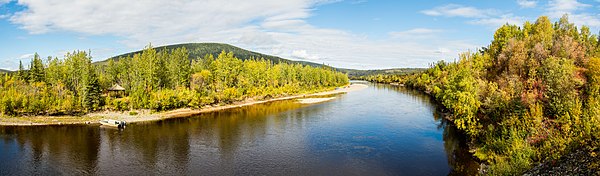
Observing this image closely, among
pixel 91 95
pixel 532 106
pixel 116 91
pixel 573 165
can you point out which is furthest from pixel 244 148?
pixel 116 91

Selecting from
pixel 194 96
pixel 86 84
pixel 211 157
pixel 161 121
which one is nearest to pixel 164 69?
pixel 194 96

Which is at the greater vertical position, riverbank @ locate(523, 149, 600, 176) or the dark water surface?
riverbank @ locate(523, 149, 600, 176)

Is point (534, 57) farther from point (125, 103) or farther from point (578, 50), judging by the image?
point (125, 103)

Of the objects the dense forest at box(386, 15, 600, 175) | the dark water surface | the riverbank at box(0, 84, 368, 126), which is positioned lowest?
the dark water surface

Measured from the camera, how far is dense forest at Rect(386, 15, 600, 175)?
85.0ft

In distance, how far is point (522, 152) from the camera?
27203mm

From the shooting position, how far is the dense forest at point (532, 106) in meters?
25.9

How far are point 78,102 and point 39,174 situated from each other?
36.2 metres

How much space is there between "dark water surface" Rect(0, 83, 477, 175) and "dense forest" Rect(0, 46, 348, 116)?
Result: 9123mm

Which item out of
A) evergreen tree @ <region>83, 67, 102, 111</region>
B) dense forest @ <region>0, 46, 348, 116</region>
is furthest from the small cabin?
evergreen tree @ <region>83, 67, 102, 111</region>

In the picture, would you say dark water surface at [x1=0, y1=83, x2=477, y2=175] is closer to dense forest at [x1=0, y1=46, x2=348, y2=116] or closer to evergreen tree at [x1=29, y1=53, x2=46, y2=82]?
dense forest at [x1=0, y1=46, x2=348, y2=116]

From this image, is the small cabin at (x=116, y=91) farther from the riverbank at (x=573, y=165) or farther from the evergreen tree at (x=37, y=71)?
the riverbank at (x=573, y=165)

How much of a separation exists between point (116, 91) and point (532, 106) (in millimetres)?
86630

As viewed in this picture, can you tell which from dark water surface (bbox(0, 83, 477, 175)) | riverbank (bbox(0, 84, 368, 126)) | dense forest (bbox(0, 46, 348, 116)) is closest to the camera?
dark water surface (bbox(0, 83, 477, 175))
